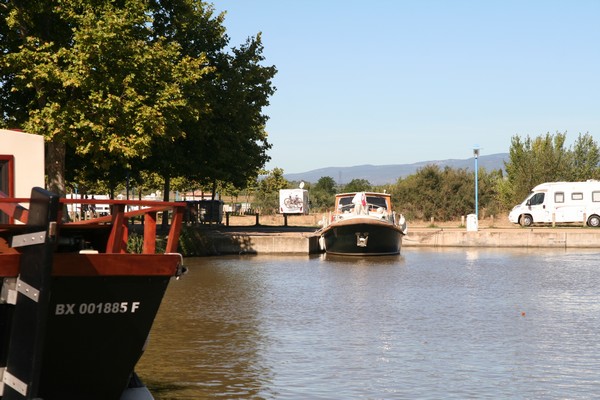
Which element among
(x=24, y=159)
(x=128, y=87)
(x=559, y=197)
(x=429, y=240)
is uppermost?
(x=128, y=87)

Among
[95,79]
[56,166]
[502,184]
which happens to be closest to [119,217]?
[95,79]

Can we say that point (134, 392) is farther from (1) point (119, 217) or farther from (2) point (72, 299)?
(1) point (119, 217)

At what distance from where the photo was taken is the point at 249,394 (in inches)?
469

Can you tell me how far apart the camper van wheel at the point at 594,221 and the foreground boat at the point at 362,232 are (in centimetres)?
1725

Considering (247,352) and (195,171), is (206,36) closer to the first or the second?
(195,171)

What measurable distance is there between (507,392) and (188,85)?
2131cm

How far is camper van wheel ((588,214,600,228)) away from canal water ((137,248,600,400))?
24.8 meters

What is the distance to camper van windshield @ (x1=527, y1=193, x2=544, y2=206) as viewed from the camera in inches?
2152

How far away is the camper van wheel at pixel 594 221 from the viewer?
53812mm

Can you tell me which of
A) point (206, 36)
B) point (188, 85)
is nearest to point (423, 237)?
point (206, 36)

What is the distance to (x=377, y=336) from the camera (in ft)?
54.7

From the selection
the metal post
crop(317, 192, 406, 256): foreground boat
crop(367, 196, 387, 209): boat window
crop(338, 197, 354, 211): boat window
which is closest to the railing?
the metal post

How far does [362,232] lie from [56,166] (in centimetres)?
1339

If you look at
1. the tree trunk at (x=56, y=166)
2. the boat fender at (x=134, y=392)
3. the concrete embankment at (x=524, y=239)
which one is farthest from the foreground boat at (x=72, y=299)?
the concrete embankment at (x=524, y=239)
